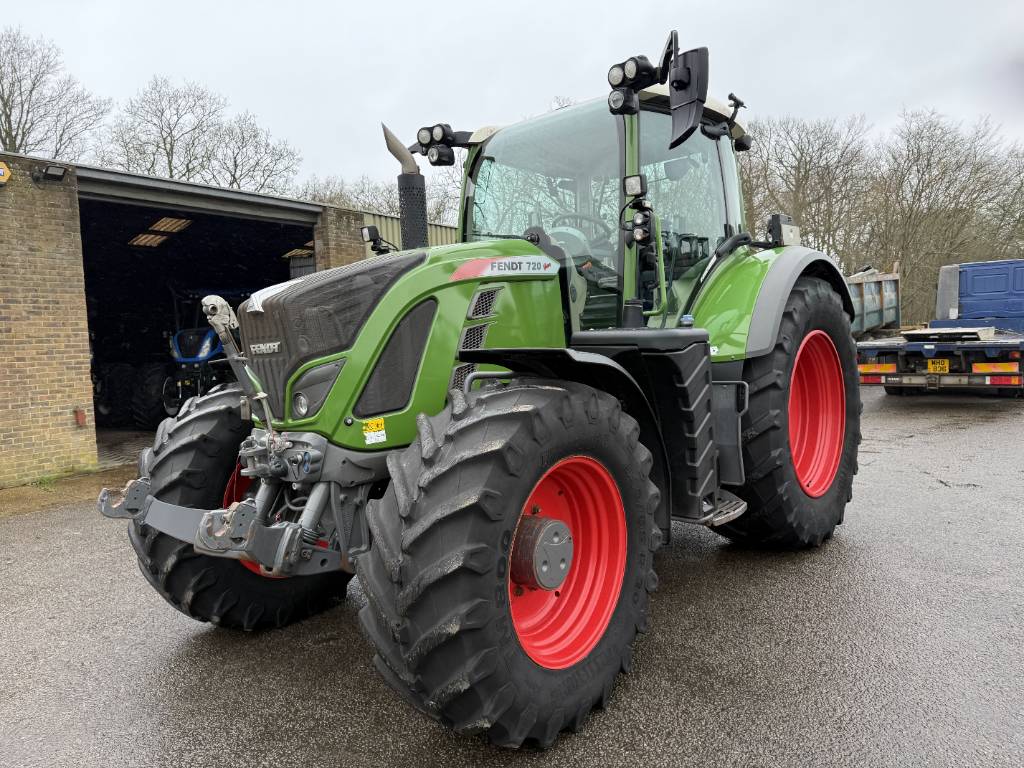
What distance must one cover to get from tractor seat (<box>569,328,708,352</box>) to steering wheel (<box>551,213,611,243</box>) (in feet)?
1.89

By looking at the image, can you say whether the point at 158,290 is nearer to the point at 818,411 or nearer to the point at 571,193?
the point at 571,193

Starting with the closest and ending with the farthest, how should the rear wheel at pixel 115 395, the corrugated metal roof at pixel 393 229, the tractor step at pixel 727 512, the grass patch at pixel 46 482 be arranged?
the tractor step at pixel 727 512 → the grass patch at pixel 46 482 → the corrugated metal roof at pixel 393 229 → the rear wheel at pixel 115 395

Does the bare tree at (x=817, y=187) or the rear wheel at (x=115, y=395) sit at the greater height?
the bare tree at (x=817, y=187)

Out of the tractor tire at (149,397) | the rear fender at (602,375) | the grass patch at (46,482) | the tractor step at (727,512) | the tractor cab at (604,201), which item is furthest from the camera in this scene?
the tractor tire at (149,397)

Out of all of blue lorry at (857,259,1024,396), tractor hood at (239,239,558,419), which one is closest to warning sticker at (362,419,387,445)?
tractor hood at (239,239,558,419)

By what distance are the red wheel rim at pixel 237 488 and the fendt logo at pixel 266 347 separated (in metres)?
0.60

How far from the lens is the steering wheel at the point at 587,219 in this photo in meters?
3.43

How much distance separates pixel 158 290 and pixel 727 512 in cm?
1388

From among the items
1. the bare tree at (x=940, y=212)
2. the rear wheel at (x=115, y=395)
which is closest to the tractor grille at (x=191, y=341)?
the rear wheel at (x=115, y=395)

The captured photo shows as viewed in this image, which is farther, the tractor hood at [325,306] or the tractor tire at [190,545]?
the tractor tire at [190,545]

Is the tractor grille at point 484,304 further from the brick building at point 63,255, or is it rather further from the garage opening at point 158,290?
the garage opening at point 158,290

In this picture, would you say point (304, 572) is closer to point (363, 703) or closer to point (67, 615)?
point (363, 703)

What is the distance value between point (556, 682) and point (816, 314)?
2.73 meters

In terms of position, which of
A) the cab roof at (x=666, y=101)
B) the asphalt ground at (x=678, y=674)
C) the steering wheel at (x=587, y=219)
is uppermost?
the cab roof at (x=666, y=101)
